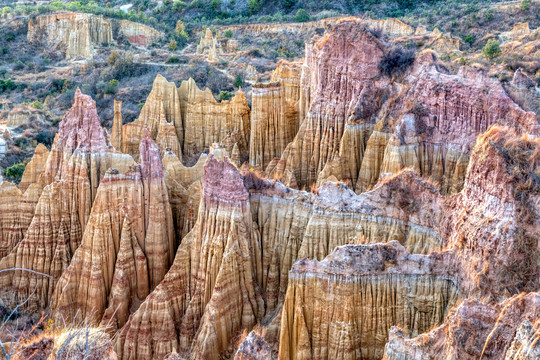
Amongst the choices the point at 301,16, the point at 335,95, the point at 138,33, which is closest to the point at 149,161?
the point at 335,95

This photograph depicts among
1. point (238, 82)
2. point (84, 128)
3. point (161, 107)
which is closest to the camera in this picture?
point (84, 128)

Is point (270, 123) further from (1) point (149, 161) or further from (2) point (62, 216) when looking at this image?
(2) point (62, 216)

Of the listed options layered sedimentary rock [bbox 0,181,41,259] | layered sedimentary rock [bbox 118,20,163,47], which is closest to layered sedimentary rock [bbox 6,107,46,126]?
layered sedimentary rock [bbox 0,181,41,259]

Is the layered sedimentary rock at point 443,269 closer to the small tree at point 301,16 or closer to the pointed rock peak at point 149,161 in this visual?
the pointed rock peak at point 149,161

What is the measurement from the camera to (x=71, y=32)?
70312 millimetres

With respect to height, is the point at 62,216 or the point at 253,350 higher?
the point at 62,216

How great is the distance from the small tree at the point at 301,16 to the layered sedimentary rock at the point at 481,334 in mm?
68900

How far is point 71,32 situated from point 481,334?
227 ft

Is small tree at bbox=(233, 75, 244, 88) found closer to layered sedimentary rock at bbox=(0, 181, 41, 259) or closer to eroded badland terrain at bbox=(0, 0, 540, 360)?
eroded badland terrain at bbox=(0, 0, 540, 360)

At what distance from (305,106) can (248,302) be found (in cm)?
1354

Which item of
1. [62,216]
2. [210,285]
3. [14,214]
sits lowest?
[210,285]

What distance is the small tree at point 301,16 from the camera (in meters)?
75.7

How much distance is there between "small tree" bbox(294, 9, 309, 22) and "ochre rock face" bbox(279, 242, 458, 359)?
65212mm

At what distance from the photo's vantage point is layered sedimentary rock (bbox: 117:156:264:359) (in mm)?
17531
